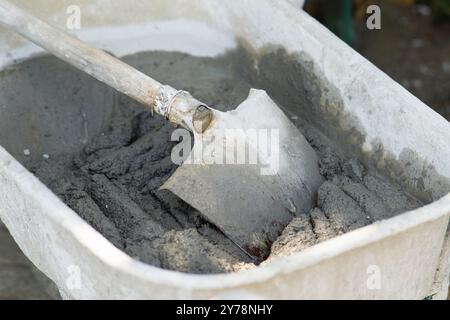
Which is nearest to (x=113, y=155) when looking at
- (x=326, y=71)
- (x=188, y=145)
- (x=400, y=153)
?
(x=188, y=145)

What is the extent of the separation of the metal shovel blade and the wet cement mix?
Result: 5cm

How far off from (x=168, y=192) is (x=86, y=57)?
38 cm

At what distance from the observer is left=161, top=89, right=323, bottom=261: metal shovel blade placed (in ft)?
6.48

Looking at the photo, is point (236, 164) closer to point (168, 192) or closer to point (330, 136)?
point (168, 192)

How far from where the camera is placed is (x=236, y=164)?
199 centimetres

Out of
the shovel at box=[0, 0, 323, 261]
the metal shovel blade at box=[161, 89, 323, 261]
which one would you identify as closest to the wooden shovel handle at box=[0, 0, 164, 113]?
the shovel at box=[0, 0, 323, 261]

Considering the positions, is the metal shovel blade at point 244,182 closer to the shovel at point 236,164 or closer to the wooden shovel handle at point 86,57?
the shovel at point 236,164

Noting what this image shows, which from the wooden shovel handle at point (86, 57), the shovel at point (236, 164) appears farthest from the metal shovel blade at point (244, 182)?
the wooden shovel handle at point (86, 57)

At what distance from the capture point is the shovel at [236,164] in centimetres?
198

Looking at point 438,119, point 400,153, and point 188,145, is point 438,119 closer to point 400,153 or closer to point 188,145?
point 400,153

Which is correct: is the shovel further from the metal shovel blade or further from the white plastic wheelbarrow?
the white plastic wheelbarrow

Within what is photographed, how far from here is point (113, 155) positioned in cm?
224

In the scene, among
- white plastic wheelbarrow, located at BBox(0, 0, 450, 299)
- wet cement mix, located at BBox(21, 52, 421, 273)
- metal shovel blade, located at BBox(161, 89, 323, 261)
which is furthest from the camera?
metal shovel blade, located at BBox(161, 89, 323, 261)

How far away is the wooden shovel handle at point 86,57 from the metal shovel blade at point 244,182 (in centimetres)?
17
